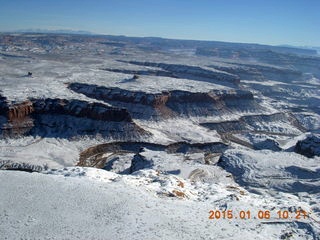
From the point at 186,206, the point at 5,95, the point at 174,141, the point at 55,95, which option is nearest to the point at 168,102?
the point at 174,141

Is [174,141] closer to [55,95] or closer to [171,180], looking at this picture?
[55,95]

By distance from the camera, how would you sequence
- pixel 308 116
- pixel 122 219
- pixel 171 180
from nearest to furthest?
pixel 122 219, pixel 171 180, pixel 308 116

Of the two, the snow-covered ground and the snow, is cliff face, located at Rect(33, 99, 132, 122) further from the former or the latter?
the snow

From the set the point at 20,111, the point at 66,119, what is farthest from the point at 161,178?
the point at 20,111
